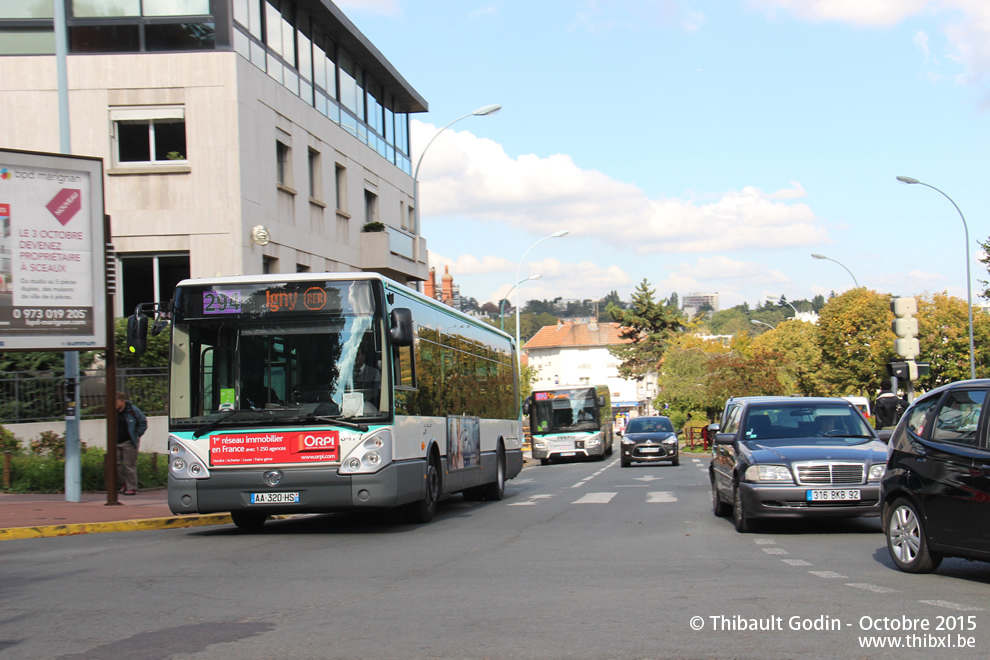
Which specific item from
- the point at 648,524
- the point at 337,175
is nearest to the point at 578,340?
the point at 337,175

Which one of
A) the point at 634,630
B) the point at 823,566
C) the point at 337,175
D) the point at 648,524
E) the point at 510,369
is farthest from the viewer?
the point at 337,175

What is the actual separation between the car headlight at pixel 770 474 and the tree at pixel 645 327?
91.8 meters

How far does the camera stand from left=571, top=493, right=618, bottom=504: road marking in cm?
1801

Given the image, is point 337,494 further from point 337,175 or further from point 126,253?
point 337,175

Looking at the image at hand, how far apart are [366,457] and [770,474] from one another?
455 cm

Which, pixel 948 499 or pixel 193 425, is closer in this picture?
pixel 948 499

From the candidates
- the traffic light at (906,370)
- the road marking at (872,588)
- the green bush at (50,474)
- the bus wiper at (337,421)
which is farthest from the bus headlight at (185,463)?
the traffic light at (906,370)

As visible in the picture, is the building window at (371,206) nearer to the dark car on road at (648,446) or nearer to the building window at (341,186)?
the building window at (341,186)

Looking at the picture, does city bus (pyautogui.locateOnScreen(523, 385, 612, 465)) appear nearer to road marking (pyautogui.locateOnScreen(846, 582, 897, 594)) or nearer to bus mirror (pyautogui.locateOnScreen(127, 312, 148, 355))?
bus mirror (pyautogui.locateOnScreen(127, 312, 148, 355))

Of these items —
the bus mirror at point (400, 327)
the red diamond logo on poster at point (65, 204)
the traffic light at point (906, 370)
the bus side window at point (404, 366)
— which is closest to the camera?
the bus mirror at point (400, 327)

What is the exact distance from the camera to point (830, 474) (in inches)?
453

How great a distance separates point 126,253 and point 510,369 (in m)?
9.60

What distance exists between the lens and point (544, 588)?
26.5 ft

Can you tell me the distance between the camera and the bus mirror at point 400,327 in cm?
1194
